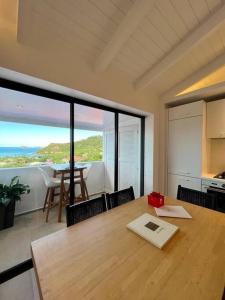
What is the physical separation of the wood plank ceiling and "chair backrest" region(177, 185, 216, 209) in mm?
1894

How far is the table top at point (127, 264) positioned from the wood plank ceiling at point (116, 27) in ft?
5.94

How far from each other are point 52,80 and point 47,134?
3.01 feet

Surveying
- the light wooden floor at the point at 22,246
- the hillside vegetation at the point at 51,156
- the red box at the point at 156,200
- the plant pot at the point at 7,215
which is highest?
the hillside vegetation at the point at 51,156

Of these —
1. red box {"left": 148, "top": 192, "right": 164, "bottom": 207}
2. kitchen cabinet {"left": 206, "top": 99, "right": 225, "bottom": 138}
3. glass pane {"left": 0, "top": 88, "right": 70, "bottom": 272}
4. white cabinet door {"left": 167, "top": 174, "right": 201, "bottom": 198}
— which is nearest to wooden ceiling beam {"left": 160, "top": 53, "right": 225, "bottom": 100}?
kitchen cabinet {"left": 206, "top": 99, "right": 225, "bottom": 138}

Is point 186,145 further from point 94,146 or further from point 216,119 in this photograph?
point 94,146

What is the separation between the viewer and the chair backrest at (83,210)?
1304 millimetres

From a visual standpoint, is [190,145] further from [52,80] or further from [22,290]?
[22,290]

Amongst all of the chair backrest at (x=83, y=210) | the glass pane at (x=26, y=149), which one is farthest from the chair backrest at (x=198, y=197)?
the glass pane at (x=26, y=149)

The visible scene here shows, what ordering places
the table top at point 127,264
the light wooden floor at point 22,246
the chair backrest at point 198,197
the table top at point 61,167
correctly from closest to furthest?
the table top at point 127,264 → the light wooden floor at point 22,246 → the chair backrest at point 198,197 → the table top at point 61,167

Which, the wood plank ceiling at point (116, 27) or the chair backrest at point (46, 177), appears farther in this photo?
the chair backrest at point (46, 177)

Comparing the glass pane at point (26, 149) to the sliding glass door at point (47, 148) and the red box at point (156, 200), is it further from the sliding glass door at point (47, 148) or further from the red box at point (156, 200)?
the red box at point (156, 200)

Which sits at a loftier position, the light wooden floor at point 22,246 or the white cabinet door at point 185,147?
the white cabinet door at point 185,147

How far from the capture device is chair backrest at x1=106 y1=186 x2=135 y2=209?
166 centimetres

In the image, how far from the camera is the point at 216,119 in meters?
2.61
